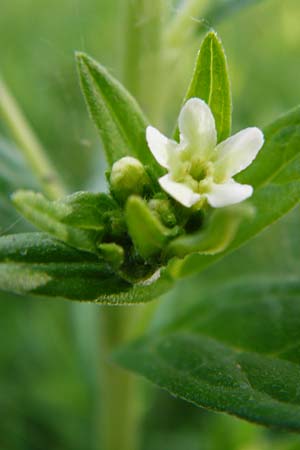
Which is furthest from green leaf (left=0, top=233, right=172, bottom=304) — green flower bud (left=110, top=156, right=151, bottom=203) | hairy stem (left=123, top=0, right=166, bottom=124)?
hairy stem (left=123, top=0, right=166, bottom=124)

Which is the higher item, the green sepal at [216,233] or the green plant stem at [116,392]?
the green plant stem at [116,392]

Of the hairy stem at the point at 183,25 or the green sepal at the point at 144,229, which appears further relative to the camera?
the hairy stem at the point at 183,25

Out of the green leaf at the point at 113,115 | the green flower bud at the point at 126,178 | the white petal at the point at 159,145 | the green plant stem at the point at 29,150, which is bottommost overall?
the green flower bud at the point at 126,178

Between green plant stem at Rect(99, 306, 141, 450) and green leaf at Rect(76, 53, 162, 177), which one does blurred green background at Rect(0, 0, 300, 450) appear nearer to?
green plant stem at Rect(99, 306, 141, 450)

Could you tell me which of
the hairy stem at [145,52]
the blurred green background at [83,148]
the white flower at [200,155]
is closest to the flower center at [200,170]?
the white flower at [200,155]

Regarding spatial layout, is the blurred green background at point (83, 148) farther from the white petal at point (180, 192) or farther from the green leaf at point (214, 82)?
the white petal at point (180, 192)

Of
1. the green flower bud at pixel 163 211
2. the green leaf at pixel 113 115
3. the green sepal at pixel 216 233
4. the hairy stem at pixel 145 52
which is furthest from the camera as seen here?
the hairy stem at pixel 145 52

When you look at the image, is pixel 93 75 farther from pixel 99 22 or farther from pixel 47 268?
pixel 99 22
